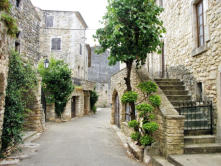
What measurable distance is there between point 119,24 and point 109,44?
2.33 feet

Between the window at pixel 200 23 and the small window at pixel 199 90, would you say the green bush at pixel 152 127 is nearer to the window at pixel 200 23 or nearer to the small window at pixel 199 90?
the small window at pixel 199 90

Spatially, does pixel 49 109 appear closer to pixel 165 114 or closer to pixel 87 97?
pixel 87 97

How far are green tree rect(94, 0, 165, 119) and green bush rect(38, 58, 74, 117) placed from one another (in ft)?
23.8

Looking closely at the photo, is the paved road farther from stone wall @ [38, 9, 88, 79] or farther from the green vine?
stone wall @ [38, 9, 88, 79]

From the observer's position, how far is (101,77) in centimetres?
3050

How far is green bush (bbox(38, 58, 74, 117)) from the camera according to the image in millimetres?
12430

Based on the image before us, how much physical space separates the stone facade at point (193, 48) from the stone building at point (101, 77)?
20128 mm

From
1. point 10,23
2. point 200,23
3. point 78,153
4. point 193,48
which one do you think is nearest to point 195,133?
point 193,48

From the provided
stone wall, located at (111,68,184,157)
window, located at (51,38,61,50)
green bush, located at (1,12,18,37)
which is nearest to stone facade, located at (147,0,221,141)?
stone wall, located at (111,68,184,157)

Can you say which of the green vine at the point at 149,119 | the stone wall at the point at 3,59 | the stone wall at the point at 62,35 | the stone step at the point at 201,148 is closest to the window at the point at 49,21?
the stone wall at the point at 62,35

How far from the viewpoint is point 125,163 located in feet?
16.5

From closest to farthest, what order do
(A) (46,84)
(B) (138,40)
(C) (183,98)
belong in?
1. (B) (138,40)
2. (C) (183,98)
3. (A) (46,84)

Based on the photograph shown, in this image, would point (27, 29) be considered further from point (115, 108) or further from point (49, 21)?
point (49, 21)

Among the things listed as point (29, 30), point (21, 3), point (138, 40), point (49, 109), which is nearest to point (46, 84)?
point (49, 109)
